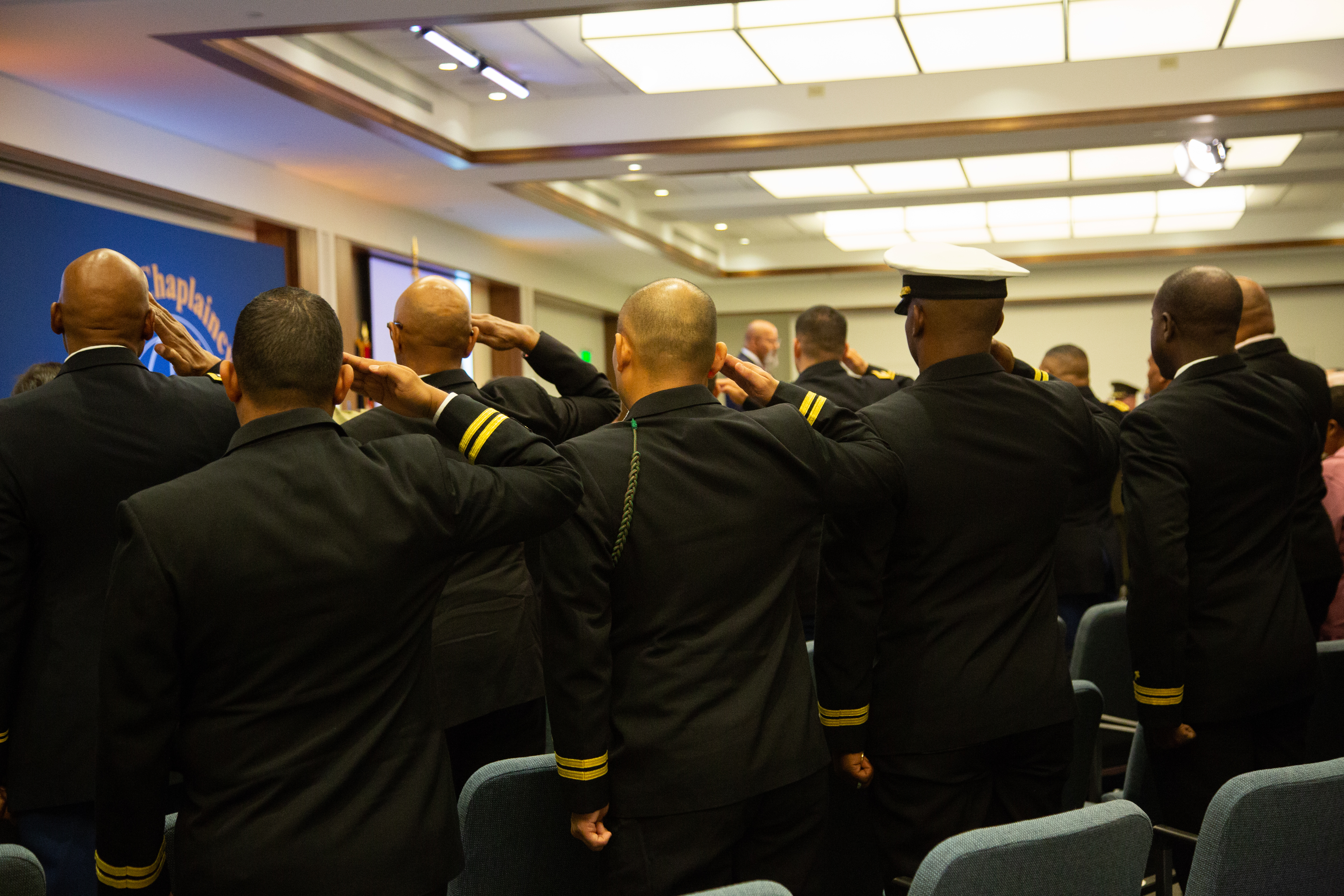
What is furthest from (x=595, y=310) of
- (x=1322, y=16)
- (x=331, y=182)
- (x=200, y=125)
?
(x=1322, y=16)

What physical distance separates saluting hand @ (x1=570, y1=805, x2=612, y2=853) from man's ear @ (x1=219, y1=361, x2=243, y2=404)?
0.86 meters

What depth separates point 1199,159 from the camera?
24.3 ft

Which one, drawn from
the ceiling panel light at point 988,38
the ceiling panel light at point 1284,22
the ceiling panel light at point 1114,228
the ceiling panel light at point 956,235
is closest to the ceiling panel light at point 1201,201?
the ceiling panel light at point 1114,228

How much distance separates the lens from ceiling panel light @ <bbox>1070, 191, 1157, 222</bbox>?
11.9m

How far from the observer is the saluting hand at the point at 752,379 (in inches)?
86.3

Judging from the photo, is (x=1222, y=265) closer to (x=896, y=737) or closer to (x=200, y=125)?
(x=200, y=125)

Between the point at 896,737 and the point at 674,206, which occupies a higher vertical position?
the point at 674,206

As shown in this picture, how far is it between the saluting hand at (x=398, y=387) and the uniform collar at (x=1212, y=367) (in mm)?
1785

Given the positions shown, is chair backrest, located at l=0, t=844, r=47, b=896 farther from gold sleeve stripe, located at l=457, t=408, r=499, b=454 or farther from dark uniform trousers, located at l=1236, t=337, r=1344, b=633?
dark uniform trousers, located at l=1236, t=337, r=1344, b=633

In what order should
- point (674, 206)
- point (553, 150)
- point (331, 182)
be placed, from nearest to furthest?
point (553, 150) → point (331, 182) → point (674, 206)

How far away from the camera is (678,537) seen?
71.8 inches

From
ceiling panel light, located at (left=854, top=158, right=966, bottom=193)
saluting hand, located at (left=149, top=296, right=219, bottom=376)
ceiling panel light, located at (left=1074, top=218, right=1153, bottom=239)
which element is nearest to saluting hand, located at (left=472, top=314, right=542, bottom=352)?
saluting hand, located at (left=149, top=296, right=219, bottom=376)

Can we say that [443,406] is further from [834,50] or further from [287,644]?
[834,50]

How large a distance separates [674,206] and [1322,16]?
670 cm
